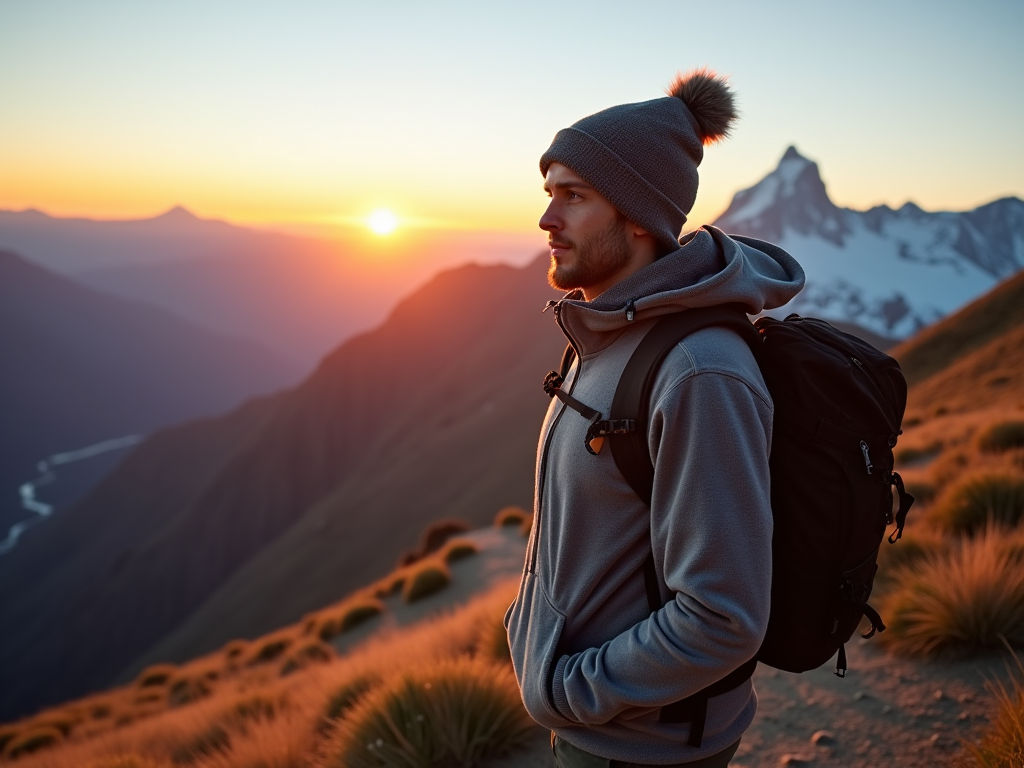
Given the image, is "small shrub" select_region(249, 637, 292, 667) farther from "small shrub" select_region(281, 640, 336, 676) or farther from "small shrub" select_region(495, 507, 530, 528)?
"small shrub" select_region(495, 507, 530, 528)

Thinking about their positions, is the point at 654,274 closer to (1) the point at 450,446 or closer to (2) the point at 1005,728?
(2) the point at 1005,728

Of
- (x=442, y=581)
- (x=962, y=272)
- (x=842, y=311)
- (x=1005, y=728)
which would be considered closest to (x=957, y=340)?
(x=442, y=581)

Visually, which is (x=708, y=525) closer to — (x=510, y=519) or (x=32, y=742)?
(x=32, y=742)

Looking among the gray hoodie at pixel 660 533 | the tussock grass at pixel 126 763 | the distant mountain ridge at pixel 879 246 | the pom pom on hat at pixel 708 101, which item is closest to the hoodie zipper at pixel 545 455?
the gray hoodie at pixel 660 533

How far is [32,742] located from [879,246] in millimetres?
164754

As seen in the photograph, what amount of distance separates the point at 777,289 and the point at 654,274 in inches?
15.3

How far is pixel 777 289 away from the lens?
80.4 inches

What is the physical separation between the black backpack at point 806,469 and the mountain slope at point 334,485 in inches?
1433

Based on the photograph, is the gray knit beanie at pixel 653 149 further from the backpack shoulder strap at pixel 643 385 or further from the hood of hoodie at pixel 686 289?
the backpack shoulder strap at pixel 643 385

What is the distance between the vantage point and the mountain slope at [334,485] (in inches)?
1919

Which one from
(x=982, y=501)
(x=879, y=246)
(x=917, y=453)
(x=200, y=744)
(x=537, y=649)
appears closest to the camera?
(x=537, y=649)

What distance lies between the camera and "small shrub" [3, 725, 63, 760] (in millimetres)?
10305

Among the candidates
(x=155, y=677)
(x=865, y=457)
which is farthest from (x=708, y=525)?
(x=155, y=677)

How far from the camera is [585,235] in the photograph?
2.13 metres
